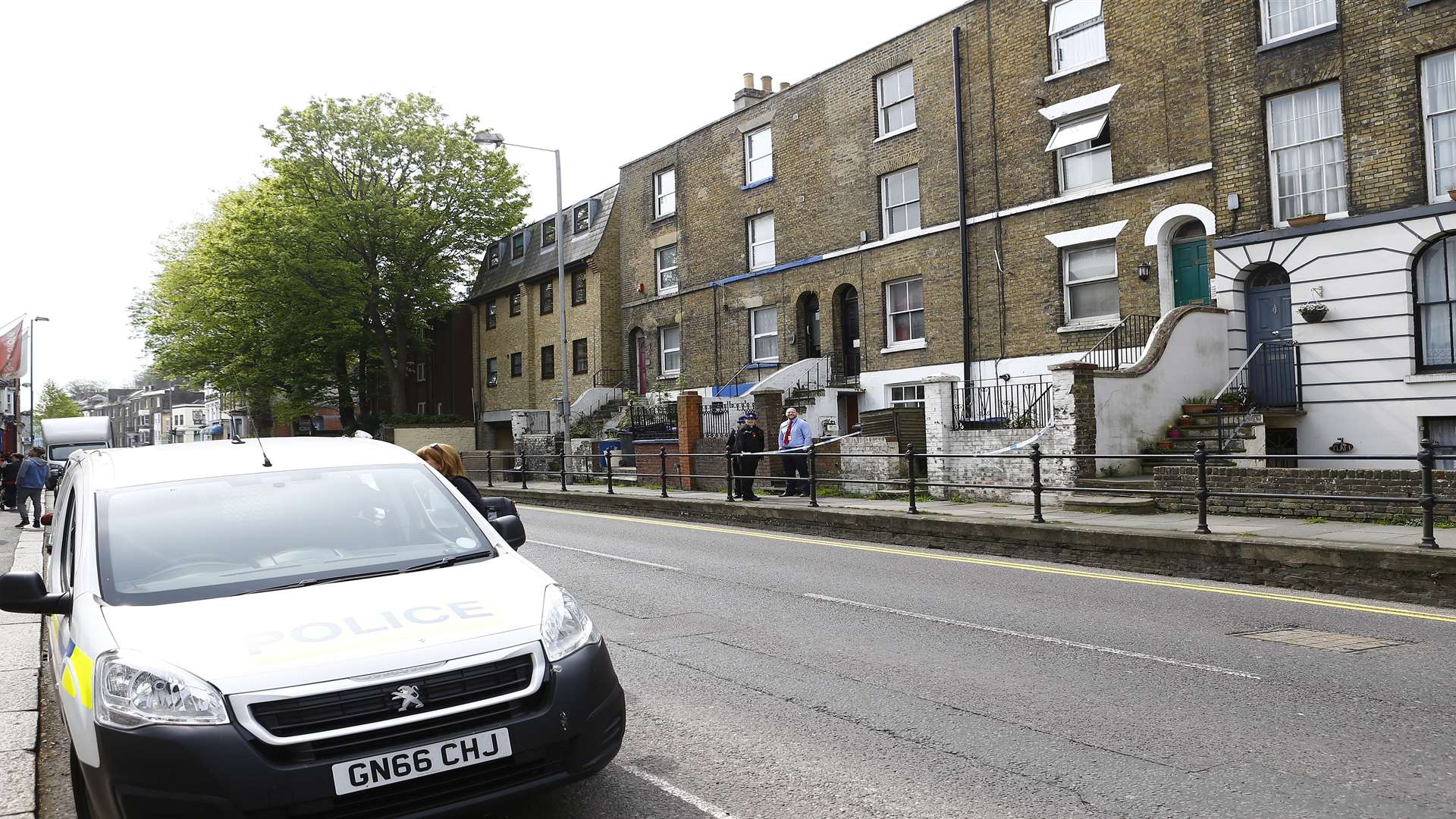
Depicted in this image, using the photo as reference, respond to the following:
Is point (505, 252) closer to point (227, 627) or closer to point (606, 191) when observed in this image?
point (606, 191)

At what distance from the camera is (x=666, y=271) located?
35.2 metres

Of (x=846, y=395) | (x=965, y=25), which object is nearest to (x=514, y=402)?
(x=846, y=395)

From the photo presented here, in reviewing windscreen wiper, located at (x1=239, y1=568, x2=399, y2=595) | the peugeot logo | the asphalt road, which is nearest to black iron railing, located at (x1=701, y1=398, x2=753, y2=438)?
the asphalt road

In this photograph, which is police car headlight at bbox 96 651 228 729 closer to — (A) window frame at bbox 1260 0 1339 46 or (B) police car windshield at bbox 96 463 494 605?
(B) police car windshield at bbox 96 463 494 605

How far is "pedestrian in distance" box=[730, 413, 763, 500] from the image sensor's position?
64.7 ft

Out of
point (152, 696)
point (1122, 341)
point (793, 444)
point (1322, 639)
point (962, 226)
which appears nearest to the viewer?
point (152, 696)

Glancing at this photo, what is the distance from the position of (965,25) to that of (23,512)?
75.2 feet

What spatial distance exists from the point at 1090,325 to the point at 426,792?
19354mm

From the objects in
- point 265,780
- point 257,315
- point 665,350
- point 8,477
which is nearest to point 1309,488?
point 265,780

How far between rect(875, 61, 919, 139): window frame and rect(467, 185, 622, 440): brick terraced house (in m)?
13.7

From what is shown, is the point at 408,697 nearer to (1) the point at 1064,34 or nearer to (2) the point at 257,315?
(1) the point at 1064,34

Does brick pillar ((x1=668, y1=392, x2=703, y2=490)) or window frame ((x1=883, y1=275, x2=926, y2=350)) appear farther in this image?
window frame ((x1=883, y1=275, x2=926, y2=350))

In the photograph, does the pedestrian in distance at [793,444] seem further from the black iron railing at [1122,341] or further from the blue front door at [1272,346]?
the blue front door at [1272,346]

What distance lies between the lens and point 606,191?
128 feet
